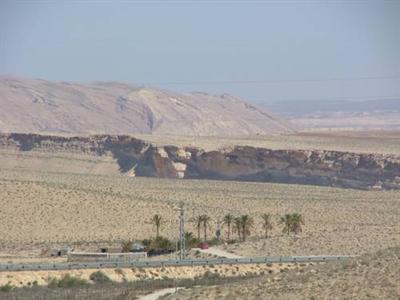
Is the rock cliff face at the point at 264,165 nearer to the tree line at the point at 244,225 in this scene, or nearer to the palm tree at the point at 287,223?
the tree line at the point at 244,225

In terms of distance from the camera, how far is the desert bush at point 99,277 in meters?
45.4

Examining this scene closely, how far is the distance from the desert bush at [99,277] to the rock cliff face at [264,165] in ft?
191

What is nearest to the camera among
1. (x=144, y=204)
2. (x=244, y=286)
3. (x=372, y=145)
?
(x=244, y=286)

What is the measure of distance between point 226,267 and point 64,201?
35207mm

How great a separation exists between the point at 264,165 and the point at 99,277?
64835mm

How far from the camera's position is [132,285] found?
43594 mm

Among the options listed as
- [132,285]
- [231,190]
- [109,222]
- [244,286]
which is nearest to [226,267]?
[132,285]

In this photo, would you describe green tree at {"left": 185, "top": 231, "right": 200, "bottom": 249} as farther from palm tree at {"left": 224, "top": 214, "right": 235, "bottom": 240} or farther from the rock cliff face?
the rock cliff face

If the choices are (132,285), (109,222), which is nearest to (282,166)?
(109,222)

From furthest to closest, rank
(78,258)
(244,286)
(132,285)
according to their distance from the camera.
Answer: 1. (78,258)
2. (132,285)
3. (244,286)

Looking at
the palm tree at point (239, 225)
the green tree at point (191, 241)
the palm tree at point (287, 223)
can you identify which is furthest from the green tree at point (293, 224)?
the green tree at point (191, 241)

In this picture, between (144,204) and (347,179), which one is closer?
(144,204)

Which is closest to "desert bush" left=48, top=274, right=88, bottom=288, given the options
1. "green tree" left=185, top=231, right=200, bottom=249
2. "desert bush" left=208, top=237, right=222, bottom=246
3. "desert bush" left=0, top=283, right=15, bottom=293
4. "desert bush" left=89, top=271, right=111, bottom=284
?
"desert bush" left=89, top=271, right=111, bottom=284

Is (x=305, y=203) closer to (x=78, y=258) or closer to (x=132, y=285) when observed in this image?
(x=78, y=258)
